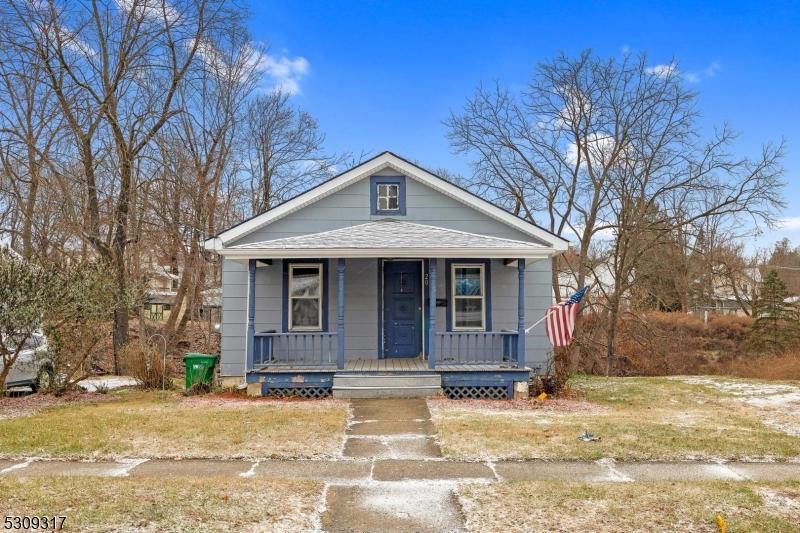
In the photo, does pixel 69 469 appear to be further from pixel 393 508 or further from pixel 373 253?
pixel 373 253

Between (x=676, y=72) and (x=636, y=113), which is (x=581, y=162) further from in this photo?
(x=676, y=72)

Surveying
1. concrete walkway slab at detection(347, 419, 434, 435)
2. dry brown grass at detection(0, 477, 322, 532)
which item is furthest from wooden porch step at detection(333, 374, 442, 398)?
dry brown grass at detection(0, 477, 322, 532)

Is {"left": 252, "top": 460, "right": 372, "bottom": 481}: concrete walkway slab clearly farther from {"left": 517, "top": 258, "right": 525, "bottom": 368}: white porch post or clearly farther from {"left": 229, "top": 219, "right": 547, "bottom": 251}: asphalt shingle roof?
{"left": 517, "top": 258, "right": 525, "bottom": 368}: white porch post

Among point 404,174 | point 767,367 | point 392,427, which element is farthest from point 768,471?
point 767,367

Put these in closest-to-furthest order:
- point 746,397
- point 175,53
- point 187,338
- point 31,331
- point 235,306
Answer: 1. point 31,331
2. point 746,397
3. point 235,306
4. point 175,53
5. point 187,338

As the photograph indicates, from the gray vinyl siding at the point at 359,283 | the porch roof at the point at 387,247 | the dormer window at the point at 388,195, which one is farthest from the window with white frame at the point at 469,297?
the dormer window at the point at 388,195

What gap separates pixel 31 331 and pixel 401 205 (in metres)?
7.62

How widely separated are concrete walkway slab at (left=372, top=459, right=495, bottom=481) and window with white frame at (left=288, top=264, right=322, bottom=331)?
21.2ft

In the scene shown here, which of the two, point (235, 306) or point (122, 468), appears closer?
point (122, 468)

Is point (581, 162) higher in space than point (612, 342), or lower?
higher

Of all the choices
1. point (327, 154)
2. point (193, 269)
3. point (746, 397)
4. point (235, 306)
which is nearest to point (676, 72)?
point (746, 397)

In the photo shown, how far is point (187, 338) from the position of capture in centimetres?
2603

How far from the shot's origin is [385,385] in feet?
36.9

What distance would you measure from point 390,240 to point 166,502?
7.23 metres
